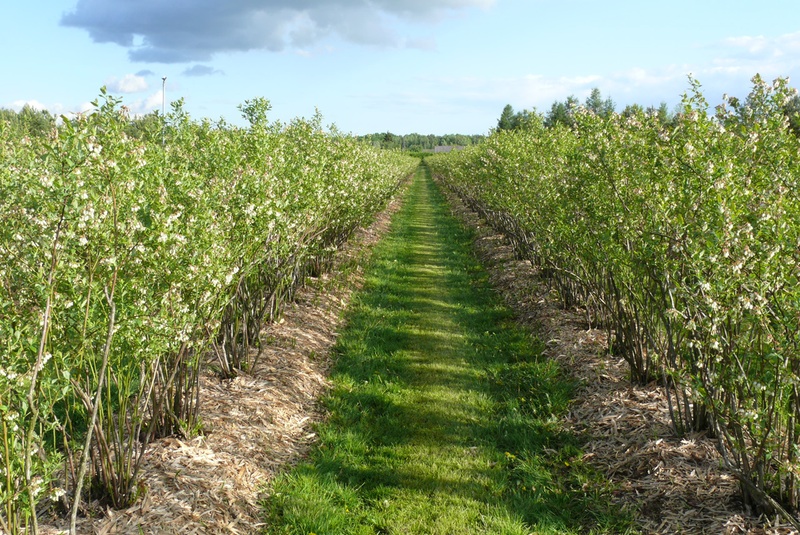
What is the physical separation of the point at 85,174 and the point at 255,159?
4.12 m

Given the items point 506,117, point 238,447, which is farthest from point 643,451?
point 506,117

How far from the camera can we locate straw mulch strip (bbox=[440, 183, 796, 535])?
4.51 m

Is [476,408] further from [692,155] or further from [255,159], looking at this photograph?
[255,159]

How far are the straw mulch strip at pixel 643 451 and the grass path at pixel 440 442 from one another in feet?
0.76

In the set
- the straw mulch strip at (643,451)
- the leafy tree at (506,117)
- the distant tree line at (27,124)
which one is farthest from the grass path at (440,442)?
the leafy tree at (506,117)

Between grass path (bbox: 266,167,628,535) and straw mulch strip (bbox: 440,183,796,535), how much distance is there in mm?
230

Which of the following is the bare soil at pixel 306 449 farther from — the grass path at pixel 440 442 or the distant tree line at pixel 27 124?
the distant tree line at pixel 27 124

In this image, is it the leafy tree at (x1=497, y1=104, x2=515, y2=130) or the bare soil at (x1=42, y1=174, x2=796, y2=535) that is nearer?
the bare soil at (x1=42, y1=174, x2=796, y2=535)

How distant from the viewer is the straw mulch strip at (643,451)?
451 cm

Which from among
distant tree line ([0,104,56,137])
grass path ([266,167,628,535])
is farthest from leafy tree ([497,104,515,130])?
grass path ([266,167,628,535])

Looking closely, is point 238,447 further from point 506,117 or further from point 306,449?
point 506,117

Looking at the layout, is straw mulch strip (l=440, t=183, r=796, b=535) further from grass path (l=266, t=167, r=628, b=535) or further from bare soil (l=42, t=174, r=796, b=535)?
grass path (l=266, t=167, r=628, b=535)

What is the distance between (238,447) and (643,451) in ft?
12.8

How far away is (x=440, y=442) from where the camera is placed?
602cm
